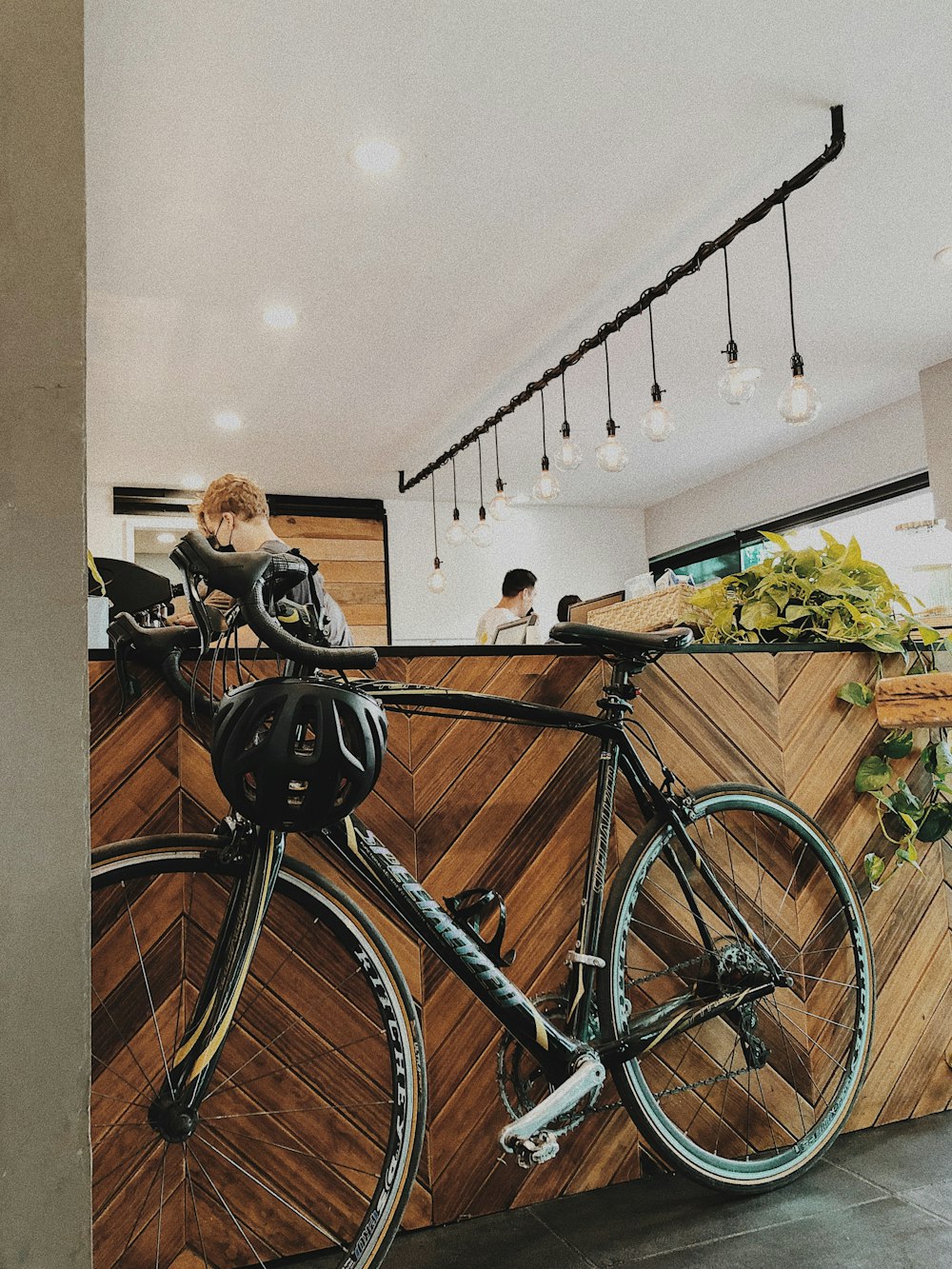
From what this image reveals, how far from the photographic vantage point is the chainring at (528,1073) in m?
1.44

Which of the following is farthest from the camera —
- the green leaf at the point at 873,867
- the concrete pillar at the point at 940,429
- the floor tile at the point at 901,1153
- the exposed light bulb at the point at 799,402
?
the concrete pillar at the point at 940,429

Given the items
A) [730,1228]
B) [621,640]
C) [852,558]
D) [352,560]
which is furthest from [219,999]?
[352,560]

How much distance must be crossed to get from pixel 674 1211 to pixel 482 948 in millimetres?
620

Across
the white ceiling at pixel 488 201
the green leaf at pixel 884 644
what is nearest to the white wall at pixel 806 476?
the white ceiling at pixel 488 201

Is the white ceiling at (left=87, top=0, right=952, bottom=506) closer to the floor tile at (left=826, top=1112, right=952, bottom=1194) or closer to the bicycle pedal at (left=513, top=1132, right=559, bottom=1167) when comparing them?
the bicycle pedal at (left=513, top=1132, right=559, bottom=1167)

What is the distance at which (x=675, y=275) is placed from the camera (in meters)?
3.51

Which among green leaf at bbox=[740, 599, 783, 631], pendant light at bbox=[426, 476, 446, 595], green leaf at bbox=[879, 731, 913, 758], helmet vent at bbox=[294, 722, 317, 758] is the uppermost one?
pendant light at bbox=[426, 476, 446, 595]

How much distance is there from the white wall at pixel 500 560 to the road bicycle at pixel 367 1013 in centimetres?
567

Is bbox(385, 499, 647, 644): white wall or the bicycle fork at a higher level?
bbox(385, 499, 647, 644): white wall

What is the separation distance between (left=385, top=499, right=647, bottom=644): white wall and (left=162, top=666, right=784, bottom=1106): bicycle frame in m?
5.74

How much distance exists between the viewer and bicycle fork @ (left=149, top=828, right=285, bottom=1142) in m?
1.14

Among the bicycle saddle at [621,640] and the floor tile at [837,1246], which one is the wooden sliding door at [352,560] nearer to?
the bicycle saddle at [621,640]

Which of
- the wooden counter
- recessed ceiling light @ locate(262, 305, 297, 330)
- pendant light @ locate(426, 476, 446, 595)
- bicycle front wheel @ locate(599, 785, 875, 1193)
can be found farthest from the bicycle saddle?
pendant light @ locate(426, 476, 446, 595)

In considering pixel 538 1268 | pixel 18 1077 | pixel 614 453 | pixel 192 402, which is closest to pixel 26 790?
pixel 18 1077
